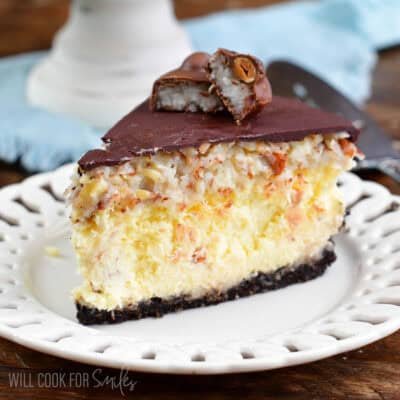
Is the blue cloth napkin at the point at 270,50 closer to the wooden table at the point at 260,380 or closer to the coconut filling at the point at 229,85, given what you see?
the coconut filling at the point at 229,85

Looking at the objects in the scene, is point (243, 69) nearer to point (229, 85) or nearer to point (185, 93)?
point (229, 85)

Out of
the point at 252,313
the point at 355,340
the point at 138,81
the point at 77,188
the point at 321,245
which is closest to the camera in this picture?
the point at 355,340

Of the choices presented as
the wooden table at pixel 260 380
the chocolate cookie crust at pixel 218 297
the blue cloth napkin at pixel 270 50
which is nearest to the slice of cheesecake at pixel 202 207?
the chocolate cookie crust at pixel 218 297

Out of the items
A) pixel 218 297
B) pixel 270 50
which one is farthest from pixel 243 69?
pixel 270 50

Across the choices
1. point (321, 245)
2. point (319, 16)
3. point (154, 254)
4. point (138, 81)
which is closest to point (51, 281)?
point (154, 254)

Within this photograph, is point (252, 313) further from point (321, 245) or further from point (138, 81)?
point (138, 81)

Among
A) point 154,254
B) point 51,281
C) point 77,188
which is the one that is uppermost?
point 77,188
